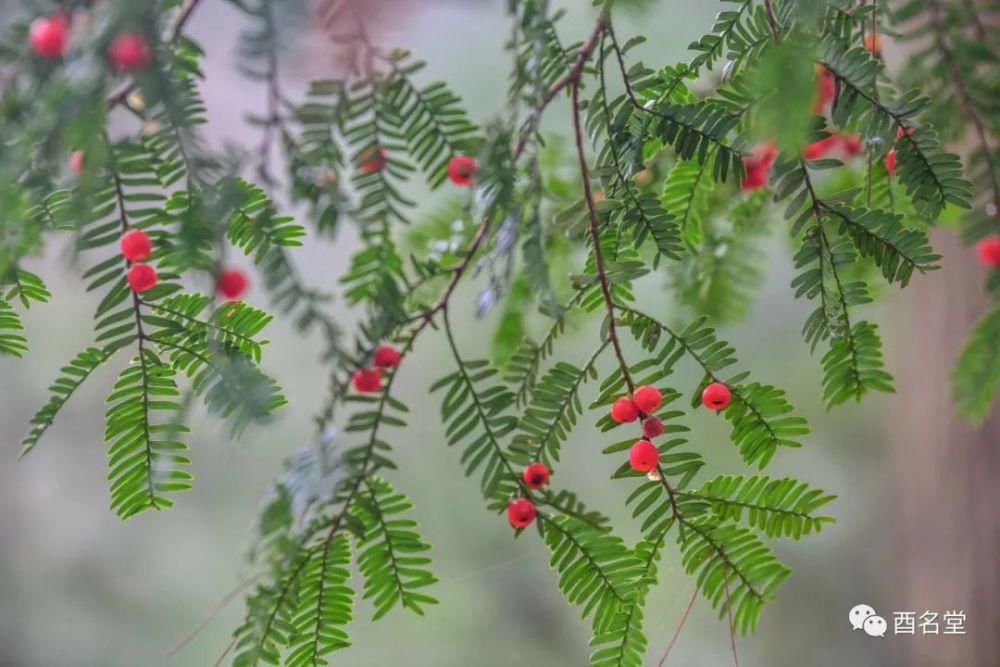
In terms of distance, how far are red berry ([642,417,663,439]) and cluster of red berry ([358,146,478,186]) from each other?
0.14m

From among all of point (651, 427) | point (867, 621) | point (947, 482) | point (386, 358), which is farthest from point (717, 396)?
point (947, 482)

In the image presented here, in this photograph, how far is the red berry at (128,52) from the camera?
28cm

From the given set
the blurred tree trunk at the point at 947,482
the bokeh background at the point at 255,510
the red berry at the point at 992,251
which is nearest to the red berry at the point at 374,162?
the red berry at the point at 992,251

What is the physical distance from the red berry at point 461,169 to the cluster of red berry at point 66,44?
0.22m

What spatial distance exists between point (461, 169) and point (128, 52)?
0.77 ft

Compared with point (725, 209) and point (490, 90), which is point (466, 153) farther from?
point (490, 90)

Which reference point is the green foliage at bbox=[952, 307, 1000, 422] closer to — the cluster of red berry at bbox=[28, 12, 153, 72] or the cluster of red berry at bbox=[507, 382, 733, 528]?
the cluster of red berry at bbox=[507, 382, 733, 528]

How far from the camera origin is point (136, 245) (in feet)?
1.27

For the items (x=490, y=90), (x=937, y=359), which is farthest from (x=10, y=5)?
(x=490, y=90)

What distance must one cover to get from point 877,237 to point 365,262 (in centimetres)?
24

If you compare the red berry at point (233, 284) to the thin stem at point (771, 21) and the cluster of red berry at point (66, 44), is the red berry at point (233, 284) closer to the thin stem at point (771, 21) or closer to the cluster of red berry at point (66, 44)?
the cluster of red berry at point (66, 44)

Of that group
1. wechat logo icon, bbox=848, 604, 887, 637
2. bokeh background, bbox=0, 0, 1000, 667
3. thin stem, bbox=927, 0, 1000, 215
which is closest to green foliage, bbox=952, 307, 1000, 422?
thin stem, bbox=927, 0, 1000, 215

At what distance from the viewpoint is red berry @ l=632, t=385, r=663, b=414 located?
16.4 inches

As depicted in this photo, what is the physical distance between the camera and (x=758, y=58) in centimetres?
44
